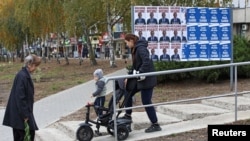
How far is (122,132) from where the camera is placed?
773 cm

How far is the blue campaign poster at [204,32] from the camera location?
43.7 ft

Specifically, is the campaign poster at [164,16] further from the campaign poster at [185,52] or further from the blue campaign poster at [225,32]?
the blue campaign poster at [225,32]

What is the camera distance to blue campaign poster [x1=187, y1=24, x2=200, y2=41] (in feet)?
43.9

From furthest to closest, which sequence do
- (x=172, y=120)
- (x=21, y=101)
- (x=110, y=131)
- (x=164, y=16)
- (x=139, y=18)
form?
(x=164, y=16) → (x=139, y=18) → (x=172, y=120) → (x=110, y=131) → (x=21, y=101)

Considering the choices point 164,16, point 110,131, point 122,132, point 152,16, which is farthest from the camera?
point 164,16

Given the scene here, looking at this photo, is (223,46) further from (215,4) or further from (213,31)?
(215,4)

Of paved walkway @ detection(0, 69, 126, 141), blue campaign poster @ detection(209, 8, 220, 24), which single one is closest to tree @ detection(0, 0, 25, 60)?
paved walkway @ detection(0, 69, 126, 141)

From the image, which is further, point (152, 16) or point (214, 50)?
point (214, 50)

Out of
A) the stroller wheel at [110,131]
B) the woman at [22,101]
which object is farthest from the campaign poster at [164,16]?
the woman at [22,101]

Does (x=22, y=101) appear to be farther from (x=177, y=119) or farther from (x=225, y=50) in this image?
(x=225, y=50)

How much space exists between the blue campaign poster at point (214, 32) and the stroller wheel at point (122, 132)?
651cm

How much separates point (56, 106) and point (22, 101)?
727 cm

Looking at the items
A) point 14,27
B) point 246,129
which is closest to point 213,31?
point 246,129

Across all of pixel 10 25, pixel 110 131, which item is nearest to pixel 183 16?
pixel 110 131
